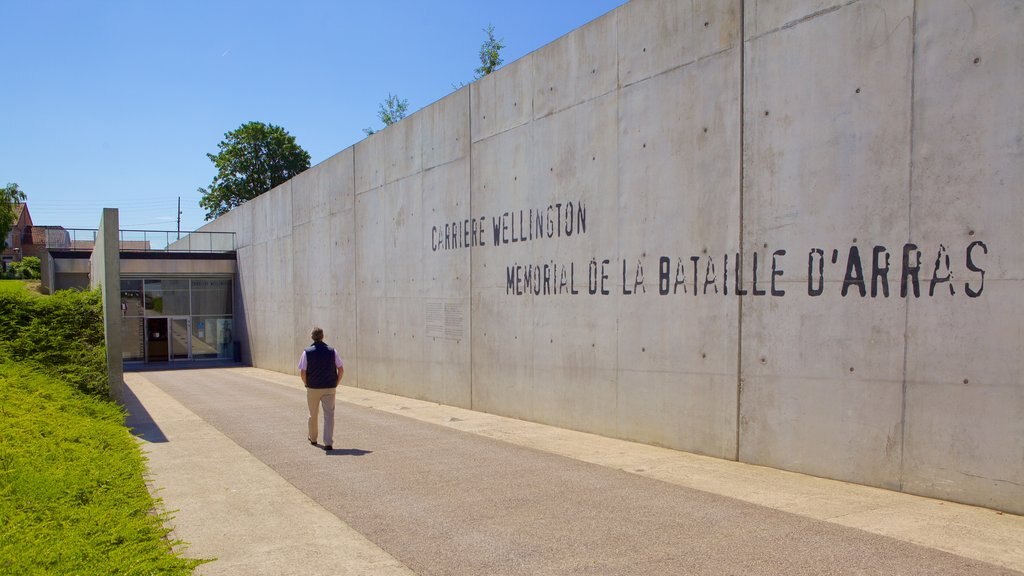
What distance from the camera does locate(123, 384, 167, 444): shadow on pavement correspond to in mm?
11577

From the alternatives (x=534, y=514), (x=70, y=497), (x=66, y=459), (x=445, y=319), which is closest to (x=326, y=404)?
(x=66, y=459)

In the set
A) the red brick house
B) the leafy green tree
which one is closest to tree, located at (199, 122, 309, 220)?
the leafy green tree

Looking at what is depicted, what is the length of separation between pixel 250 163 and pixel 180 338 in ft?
102

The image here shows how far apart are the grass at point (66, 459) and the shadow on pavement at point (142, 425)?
1.38 feet

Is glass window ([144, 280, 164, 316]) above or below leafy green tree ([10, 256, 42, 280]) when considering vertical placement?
below

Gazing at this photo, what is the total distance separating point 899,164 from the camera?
24.6 ft

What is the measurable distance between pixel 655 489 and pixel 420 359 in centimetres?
1032

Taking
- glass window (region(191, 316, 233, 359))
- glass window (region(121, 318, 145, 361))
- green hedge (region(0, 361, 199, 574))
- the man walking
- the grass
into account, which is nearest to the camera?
green hedge (region(0, 361, 199, 574))

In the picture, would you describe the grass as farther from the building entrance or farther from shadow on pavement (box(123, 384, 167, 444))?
the building entrance

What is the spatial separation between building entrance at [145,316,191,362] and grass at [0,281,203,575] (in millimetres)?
18505

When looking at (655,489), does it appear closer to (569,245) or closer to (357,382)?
(569,245)

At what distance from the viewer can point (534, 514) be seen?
6871 mm

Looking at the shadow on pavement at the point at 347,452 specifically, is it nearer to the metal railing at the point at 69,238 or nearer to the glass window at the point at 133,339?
the glass window at the point at 133,339

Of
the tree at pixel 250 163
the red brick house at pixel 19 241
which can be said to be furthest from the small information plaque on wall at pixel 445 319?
the red brick house at pixel 19 241
